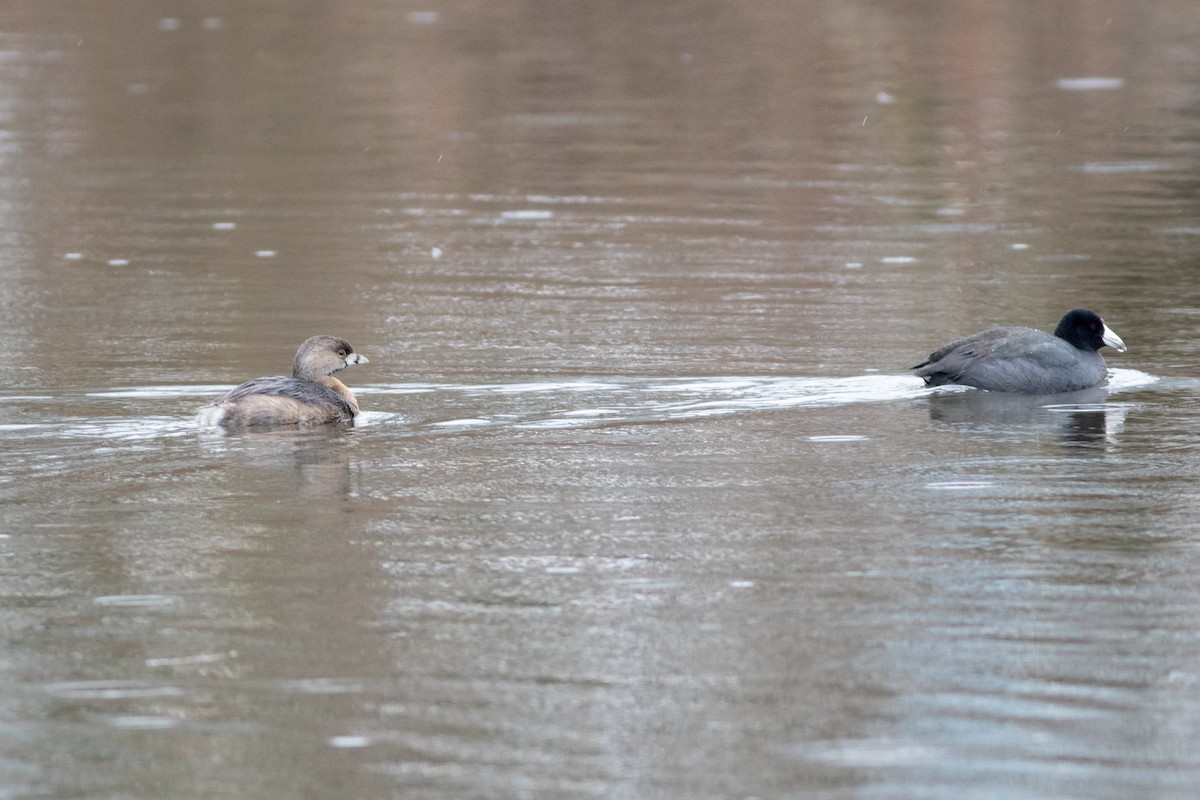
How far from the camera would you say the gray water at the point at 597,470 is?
6430mm

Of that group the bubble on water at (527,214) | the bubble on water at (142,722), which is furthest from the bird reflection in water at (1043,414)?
the bubble on water at (527,214)

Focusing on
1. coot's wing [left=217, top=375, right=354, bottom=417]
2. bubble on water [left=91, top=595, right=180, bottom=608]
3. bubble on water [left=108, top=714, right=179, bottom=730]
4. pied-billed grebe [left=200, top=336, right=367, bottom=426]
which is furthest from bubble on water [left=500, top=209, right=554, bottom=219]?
bubble on water [left=108, top=714, right=179, bottom=730]

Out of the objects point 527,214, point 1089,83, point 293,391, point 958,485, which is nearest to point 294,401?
point 293,391

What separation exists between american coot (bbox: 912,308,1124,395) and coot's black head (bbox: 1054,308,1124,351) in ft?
0.50

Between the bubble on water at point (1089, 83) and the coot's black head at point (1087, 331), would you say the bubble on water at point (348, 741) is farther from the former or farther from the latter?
the bubble on water at point (1089, 83)

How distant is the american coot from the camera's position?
12.5 metres

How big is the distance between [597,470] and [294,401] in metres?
2.17

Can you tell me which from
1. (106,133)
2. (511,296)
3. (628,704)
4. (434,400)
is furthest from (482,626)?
(106,133)

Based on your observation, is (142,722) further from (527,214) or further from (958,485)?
(527,214)

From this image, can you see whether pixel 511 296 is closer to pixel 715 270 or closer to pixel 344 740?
pixel 715 270

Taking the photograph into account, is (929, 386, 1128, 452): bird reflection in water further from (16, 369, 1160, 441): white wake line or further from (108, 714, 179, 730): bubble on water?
(108, 714, 179, 730): bubble on water

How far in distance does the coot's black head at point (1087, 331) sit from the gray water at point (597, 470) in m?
0.36

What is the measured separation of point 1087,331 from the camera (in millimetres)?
12984

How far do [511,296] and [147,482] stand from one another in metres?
6.40
